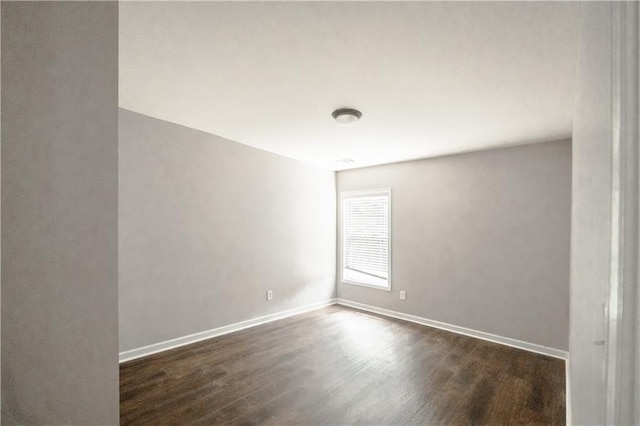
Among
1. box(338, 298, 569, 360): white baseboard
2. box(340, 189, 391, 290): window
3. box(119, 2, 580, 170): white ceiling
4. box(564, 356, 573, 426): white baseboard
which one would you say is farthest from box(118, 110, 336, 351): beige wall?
box(564, 356, 573, 426): white baseboard

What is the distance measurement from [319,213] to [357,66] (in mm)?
3198

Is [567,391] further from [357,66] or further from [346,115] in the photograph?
[357,66]

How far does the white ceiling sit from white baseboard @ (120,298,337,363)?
7.73 ft

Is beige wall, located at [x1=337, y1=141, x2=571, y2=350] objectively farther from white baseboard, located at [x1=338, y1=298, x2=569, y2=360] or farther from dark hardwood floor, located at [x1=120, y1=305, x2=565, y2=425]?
dark hardwood floor, located at [x1=120, y1=305, x2=565, y2=425]

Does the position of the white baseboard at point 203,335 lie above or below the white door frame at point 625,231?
below

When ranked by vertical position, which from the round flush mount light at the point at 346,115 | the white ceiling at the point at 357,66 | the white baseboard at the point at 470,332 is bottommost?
the white baseboard at the point at 470,332

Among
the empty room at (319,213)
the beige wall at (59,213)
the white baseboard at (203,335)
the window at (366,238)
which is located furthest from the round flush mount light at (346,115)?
the white baseboard at (203,335)

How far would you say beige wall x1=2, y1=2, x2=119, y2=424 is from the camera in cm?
73

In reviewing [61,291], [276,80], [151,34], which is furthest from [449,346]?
[151,34]

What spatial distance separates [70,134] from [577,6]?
211 cm

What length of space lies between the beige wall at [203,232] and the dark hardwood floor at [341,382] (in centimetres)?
44

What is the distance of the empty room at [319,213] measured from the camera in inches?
29.5

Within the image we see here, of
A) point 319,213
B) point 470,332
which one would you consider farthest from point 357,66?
point 470,332

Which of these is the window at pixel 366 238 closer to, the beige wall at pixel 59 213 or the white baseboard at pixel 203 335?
the white baseboard at pixel 203 335
